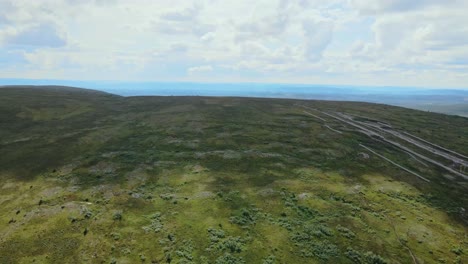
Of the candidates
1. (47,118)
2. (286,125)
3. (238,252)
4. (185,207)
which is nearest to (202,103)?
(286,125)

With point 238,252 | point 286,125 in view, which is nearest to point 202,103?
point 286,125

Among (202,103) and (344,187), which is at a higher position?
(202,103)

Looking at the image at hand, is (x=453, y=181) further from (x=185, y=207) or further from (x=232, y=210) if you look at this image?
(x=185, y=207)

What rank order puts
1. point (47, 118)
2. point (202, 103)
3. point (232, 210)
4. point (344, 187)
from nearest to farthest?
point (232, 210) → point (344, 187) → point (47, 118) → point (202, 103)

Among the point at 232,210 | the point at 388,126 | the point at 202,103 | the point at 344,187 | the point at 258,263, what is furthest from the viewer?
the point at 202,103

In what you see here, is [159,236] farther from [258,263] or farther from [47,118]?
[47,118]

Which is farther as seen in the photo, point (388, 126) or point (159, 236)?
point (388, 126)
